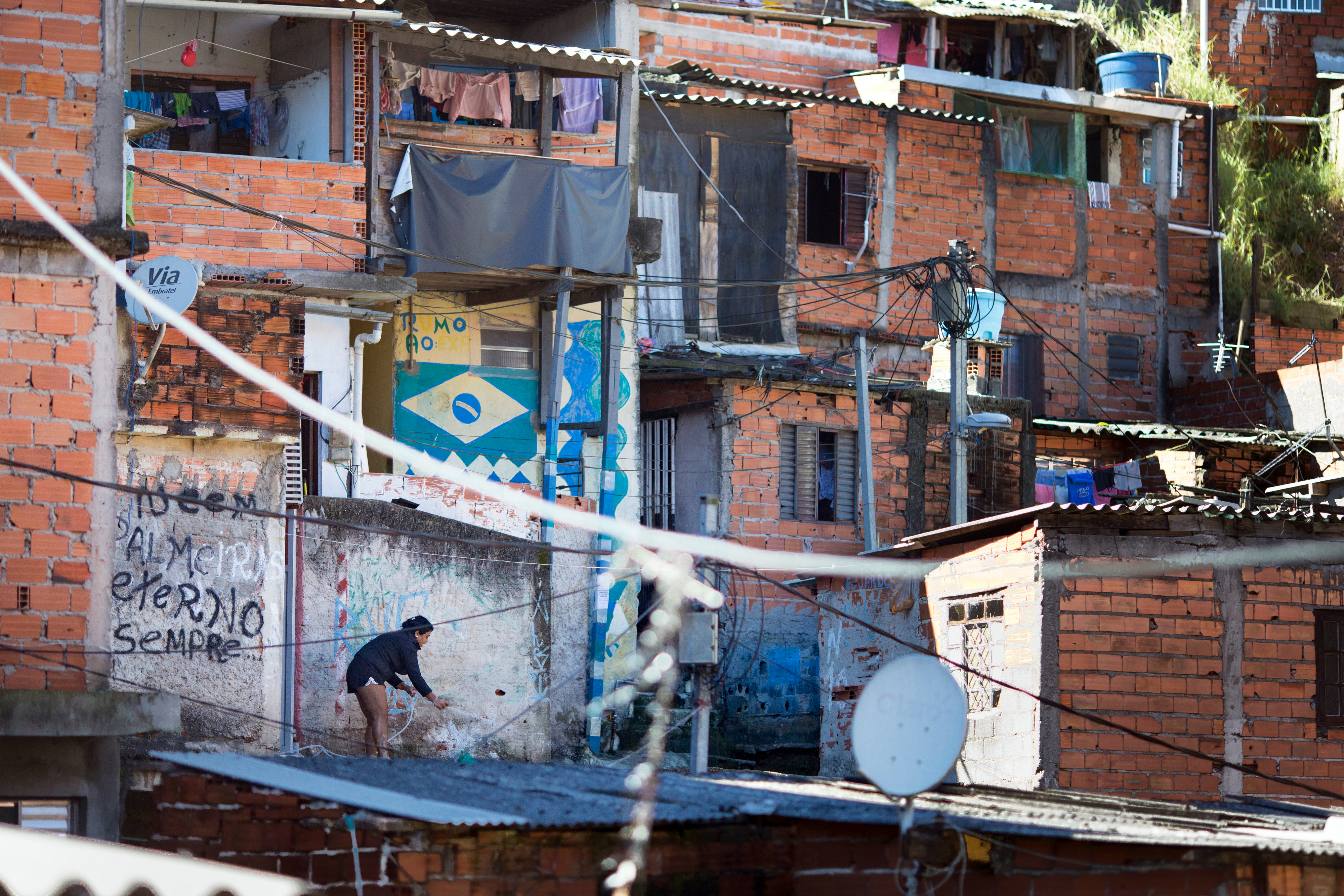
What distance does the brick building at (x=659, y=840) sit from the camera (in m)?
8.64

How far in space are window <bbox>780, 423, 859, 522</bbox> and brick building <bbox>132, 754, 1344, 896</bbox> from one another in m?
11.7

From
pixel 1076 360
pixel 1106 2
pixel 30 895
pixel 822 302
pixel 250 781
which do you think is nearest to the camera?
pixel 30 895

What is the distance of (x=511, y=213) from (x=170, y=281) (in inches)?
246

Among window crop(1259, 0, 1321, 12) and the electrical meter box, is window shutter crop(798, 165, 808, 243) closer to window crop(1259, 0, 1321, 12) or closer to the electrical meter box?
window crop(1259, 0, 1321, 12)

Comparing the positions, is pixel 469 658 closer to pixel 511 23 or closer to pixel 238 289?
pixel 238 289

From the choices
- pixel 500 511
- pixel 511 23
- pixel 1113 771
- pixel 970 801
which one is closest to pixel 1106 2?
pixel 511 23

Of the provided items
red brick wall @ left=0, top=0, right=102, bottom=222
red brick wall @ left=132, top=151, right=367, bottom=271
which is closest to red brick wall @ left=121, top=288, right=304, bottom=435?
red brick wall @ left=132, top=151, right=367, bottom=271

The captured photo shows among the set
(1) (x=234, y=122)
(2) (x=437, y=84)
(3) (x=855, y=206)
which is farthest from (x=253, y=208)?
(3) (x=855, y=206)

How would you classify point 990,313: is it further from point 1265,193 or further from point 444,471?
point 444,471

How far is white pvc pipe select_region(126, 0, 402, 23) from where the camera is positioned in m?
17.1

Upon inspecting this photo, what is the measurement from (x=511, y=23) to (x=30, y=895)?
17.0m

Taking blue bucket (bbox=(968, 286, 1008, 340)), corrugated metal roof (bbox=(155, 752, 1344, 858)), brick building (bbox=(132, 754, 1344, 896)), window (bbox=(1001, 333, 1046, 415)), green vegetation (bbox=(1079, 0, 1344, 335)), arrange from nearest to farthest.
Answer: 1. brick building (bbox=(132, 754, 1344, 896))
2. corrugated metal roof (bbox=(155, 752, 1344, 858))
3. blue bucket (bbox=(968, 286, 1008, 340))
4. window (bbox=(1001, 333, 1046, 415))
5. green vegetation (bbox=(1079, 0, 1344, 335))

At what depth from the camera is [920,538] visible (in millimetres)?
15898

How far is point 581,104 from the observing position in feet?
69.1
